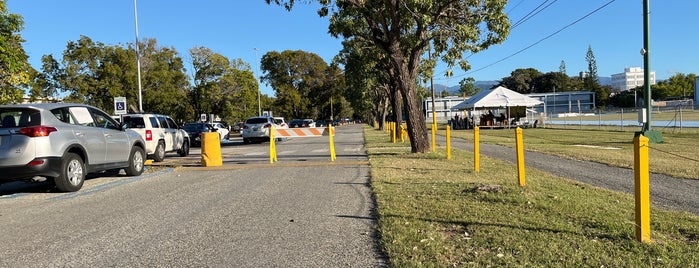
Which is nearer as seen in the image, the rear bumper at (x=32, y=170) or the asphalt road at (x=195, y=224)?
the asphalt road at (x=195, y=224)

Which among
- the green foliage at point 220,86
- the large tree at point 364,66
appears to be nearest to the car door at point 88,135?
the large tree at point 364,66

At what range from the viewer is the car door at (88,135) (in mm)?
9156

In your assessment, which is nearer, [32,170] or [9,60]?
[32,170]

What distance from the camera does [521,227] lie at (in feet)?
17.9

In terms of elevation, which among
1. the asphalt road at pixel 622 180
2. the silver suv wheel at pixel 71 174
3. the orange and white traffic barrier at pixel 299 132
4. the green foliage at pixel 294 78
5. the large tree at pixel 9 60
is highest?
the green foliage at pixel 294 78

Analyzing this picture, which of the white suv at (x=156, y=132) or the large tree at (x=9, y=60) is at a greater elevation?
the large tree at (x=9, y=60)

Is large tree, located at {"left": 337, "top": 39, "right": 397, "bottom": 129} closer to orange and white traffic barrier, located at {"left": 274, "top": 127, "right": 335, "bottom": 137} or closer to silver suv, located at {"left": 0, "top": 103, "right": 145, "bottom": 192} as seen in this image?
orange and white traffic barrier, located at {"left": 274, "top": 127, "right": 335, "bottom": 137}

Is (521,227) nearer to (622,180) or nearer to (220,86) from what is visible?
(622,180)

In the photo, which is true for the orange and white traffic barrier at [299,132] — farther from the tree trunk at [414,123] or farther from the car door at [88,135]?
the car door at [88,135]

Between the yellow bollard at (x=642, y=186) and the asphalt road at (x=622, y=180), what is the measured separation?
8.19 ft

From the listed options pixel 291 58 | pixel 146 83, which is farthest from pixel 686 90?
pixel 146 83

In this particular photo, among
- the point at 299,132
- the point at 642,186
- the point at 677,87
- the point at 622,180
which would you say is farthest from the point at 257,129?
the point at 677,87

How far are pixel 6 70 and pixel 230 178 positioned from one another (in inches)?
396

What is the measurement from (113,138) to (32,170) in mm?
2301
